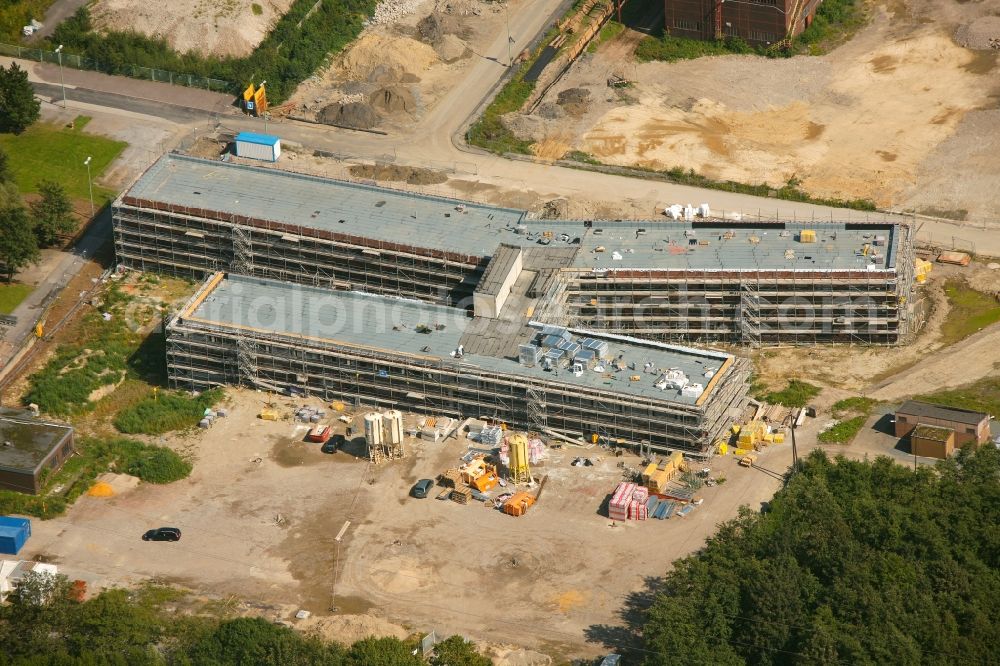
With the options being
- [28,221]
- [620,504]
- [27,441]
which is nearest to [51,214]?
[28,221]

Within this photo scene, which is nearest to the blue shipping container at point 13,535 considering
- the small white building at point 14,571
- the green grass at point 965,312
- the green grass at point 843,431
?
the small white building at point 14,571

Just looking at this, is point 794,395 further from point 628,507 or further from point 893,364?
point 628,507

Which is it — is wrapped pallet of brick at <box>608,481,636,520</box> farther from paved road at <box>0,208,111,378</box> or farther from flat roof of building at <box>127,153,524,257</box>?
paved road at <box>0,208,111,378</box>

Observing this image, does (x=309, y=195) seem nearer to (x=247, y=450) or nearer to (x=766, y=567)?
(x=247, y=450)

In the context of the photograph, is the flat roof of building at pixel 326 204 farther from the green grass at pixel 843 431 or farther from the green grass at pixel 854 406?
the green grass at pixel 843 431

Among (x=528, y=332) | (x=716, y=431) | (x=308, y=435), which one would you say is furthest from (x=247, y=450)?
(x=716, y=431)
